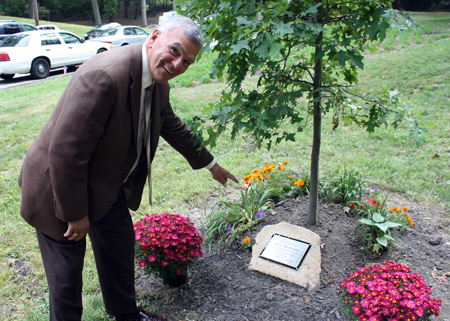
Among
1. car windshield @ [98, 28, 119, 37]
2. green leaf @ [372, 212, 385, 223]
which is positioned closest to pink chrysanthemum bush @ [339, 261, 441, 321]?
green leaf @ [372, 212, 385, 223]

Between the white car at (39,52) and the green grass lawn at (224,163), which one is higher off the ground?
the white car at (39,52)

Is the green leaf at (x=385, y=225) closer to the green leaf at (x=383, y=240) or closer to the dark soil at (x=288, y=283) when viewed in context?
the green leaf at (x=383, y=240)

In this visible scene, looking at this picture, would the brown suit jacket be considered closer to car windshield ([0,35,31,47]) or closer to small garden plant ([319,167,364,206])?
small garden plant ([319,167,364,206])

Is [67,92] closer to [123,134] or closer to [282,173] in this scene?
[123,134]

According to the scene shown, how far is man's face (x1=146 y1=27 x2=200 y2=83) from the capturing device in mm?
1952

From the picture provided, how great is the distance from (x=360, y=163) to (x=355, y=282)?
109 inches

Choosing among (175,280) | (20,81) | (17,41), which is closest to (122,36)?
(17,41)

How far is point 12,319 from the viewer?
2775 mm

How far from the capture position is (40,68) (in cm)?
1345

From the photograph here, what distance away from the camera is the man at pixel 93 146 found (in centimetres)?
181

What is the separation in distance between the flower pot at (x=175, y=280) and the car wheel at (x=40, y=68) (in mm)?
12432

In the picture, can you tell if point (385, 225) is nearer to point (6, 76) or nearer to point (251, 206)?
point (251, 206)

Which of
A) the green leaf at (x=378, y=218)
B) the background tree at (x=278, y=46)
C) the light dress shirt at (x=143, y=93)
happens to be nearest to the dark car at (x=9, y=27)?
the background tree at (x=278, y=46)

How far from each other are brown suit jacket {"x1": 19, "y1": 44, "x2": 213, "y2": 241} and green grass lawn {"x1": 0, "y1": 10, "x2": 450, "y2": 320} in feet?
3.24
